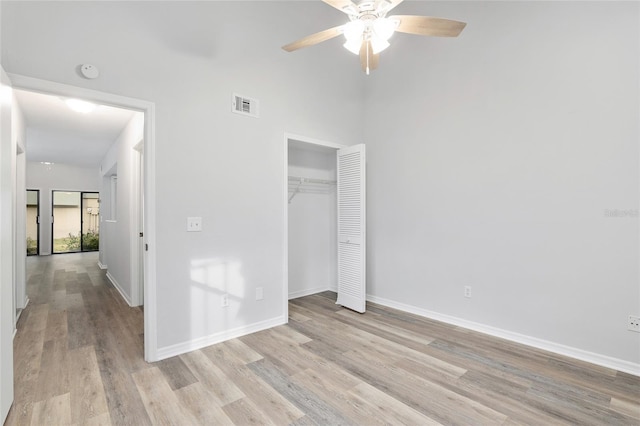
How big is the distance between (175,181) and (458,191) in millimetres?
2902

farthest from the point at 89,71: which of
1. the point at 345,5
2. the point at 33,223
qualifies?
the point at 33,223

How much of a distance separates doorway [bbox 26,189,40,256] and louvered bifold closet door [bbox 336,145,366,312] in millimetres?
10001

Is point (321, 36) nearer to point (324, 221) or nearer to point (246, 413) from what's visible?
point (246, 413)

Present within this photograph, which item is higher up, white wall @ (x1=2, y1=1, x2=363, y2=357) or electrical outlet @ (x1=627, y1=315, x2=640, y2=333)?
white wall @ (x1=2, y1=1, x2=363, y2=357)

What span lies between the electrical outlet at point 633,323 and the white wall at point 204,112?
3.07 metres

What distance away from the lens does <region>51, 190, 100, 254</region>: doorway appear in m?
9.62

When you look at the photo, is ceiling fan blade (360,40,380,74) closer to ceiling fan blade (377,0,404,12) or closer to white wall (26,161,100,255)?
ceiling fan blade (377,0,404,12)

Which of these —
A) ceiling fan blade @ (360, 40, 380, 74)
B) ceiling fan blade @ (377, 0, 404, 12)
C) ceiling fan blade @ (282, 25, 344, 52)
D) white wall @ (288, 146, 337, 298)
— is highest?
ceiling fan blade @ (377, 0, 404, 12)

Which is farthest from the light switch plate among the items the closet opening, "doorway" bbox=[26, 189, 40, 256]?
"doorway" bbox=[26, 189, 40, 256]

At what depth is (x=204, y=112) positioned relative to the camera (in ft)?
9.47

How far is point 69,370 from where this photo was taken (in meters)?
2.44

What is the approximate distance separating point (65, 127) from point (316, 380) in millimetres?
5690

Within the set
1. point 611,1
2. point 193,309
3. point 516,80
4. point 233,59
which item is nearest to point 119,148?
point 233,59

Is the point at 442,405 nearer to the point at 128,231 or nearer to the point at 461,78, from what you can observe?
the point at 461,78
